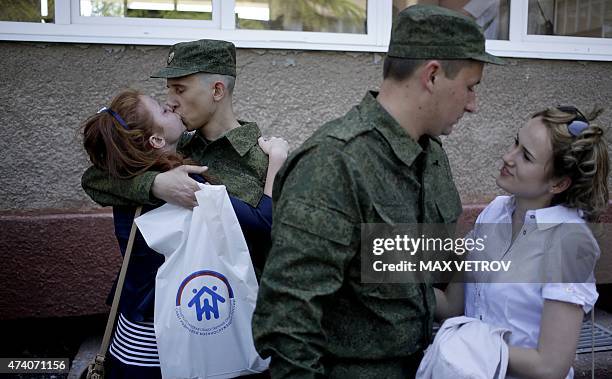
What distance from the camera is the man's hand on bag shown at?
2.09 m

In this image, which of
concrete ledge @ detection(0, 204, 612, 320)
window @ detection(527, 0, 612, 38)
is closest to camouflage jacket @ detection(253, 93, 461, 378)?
A: concrete ledge @ detection(0, 204, 612, 320)

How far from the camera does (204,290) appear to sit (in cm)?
204

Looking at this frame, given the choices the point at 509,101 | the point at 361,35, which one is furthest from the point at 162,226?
the point at 509,101

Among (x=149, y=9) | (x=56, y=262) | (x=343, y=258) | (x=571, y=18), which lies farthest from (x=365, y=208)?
(x=571, y=18)

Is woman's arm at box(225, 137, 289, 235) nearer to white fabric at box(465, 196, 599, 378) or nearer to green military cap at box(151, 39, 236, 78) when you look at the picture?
green military cap at box(151, 39, 236, 78)

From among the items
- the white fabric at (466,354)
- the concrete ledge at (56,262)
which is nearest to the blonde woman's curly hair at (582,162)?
the white fabric at (466,354)

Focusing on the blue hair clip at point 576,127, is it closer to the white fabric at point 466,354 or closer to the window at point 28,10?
the white fabric at point 466,354

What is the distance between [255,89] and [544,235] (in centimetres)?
250

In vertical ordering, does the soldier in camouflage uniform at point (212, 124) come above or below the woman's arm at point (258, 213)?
above

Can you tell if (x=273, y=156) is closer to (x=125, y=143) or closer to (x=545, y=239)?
(x=125, y=143)

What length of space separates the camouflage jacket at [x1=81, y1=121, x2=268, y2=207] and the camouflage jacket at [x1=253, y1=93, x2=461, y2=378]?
56 centimetres

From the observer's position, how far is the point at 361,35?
14.0ft

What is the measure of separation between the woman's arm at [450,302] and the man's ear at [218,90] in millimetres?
A: 1111

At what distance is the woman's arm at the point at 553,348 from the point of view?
1806 millimetres
